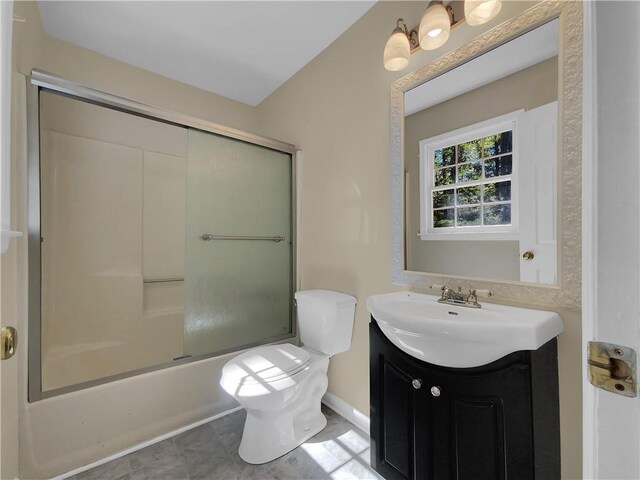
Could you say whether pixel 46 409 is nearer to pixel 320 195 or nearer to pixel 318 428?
pixel 318 428

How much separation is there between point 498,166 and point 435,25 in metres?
0.62

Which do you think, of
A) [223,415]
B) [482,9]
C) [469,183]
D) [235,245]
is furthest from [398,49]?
[223,415]

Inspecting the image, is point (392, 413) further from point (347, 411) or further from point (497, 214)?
point (497, 214)

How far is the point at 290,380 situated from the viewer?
1375 mm

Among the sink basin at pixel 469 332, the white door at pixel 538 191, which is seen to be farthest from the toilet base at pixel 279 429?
the white door at pixel 538 191

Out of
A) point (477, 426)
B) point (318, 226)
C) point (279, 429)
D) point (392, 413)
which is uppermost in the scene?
point (318, 226)

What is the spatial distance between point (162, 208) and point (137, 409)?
1.49 meters

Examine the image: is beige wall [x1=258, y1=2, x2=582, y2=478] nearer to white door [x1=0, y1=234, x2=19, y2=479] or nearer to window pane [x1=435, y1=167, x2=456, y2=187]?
window pane [x1=435, y1=167, x2=456, y2=187]

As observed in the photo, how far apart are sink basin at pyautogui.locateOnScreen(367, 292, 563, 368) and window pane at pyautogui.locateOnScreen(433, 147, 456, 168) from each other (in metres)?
0.63

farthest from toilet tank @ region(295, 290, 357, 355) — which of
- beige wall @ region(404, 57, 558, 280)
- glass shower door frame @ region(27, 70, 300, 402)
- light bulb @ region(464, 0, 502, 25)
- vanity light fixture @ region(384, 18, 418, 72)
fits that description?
light bulb @ region(464, 0, 502, 25)

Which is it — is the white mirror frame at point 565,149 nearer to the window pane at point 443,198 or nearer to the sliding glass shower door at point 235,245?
the window pane at point 443,198

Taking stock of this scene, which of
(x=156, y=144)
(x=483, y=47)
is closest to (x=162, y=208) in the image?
(x=156, y=144)

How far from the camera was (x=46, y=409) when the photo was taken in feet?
4.23

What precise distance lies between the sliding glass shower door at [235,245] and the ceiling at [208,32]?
1.99ft
